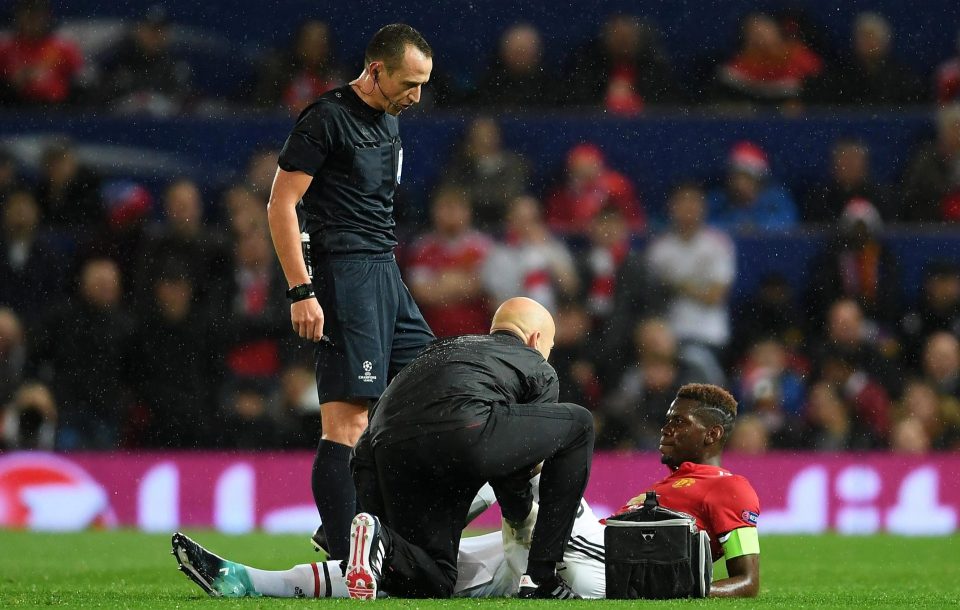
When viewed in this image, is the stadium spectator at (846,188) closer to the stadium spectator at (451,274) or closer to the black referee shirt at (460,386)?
the stadium spectator at (451,274)

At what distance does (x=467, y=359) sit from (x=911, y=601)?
6.07ft

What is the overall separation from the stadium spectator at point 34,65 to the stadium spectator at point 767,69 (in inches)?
224

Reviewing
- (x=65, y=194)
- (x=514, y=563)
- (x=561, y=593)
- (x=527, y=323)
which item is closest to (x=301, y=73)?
(x=65, y=194)

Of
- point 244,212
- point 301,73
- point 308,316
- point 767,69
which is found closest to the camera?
point 308,316

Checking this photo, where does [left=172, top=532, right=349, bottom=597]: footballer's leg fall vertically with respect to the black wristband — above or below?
below

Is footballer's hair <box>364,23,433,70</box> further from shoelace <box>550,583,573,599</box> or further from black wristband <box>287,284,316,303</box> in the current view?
shoelace <box>550,583,573,599</box>

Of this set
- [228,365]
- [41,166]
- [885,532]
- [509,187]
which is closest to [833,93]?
[509,187]

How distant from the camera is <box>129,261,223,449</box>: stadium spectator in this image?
10.9m

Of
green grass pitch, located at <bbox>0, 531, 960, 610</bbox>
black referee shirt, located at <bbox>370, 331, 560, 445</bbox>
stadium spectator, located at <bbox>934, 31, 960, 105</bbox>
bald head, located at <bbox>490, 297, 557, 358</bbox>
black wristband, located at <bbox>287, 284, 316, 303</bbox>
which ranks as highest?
stadium spectator, located at <bbox>934, 31, 960, 105</bbox>

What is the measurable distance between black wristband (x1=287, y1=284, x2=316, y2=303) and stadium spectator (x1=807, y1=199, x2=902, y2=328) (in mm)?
6977

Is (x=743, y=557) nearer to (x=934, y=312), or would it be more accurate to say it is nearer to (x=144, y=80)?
(x=934, y=312)

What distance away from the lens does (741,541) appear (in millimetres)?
5406

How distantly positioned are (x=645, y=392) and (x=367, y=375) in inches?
219

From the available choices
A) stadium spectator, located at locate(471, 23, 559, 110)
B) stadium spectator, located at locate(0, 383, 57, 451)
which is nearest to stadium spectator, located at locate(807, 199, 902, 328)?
stadium spectator, located at locate(471, 23, 559, 110)
